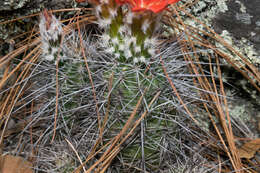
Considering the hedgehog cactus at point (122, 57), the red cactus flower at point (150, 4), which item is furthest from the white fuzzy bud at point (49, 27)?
the red cactus flower at point (150, 4)

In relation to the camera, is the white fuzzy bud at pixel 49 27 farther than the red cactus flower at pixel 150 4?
Yes

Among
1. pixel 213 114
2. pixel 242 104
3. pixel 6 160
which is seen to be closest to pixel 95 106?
pixel 6 160

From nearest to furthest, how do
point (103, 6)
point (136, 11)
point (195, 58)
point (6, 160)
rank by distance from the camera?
point (136, 11) < point (103, 6) < point (6, 160) < point (195, 58)

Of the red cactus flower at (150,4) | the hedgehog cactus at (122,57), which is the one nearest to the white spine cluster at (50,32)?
the hedgehog cactus at (122,57)

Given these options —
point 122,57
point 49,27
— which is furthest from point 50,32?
point 122,57

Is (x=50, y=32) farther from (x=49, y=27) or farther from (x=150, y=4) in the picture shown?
(x=150, y=4)

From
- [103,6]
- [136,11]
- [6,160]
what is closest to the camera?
[136,11]

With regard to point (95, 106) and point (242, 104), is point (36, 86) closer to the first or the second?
point (95, 106)

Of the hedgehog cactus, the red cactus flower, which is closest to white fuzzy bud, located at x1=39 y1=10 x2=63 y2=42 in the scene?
the hedgehog cactus

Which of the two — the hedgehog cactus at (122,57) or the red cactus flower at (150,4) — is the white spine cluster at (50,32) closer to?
the hedgehog cactus at (122,57)

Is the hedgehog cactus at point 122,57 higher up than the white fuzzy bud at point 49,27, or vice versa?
the white fuzzy bud at point 49,27

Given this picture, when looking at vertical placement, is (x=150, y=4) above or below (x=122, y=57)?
above
